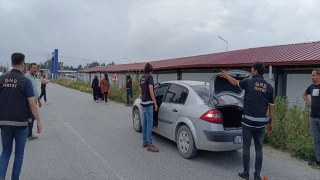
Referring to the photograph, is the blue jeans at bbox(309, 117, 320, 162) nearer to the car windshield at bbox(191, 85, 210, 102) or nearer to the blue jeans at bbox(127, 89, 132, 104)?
the car windshield at bbox(191, 85, 210, 102)

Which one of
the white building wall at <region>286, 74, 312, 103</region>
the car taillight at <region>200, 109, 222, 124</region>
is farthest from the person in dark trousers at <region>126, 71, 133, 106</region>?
the car taillight at <region>200, 109, 222, 124</region>

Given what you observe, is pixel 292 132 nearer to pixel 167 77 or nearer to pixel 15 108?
pixel 15 108

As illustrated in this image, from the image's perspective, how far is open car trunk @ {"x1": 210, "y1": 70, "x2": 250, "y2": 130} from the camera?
533 centimetres

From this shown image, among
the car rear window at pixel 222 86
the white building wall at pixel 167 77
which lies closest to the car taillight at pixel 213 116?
the car rear window at pixel 222 86

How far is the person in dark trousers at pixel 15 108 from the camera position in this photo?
3.66 meters

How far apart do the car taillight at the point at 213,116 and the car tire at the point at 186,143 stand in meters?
0.55

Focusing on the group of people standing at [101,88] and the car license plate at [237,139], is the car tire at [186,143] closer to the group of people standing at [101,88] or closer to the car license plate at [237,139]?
the car license plate at [237,139]

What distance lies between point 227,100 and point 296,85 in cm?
619

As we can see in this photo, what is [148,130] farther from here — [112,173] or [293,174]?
[293,174]

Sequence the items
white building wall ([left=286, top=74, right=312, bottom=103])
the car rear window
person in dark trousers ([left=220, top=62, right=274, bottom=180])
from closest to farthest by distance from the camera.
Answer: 1. person in dark trousers ([left=220, top=62, right=274, bottom=180])
2. the car rear window
3. white building wall ([left=286, top=74, right=312, bottom=103])

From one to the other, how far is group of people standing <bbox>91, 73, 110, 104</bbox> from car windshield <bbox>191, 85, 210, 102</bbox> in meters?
11.2

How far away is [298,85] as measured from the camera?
33.6ft

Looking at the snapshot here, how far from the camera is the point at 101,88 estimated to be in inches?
662

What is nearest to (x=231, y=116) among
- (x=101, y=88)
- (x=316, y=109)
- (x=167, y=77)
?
(x=316, y=109)
